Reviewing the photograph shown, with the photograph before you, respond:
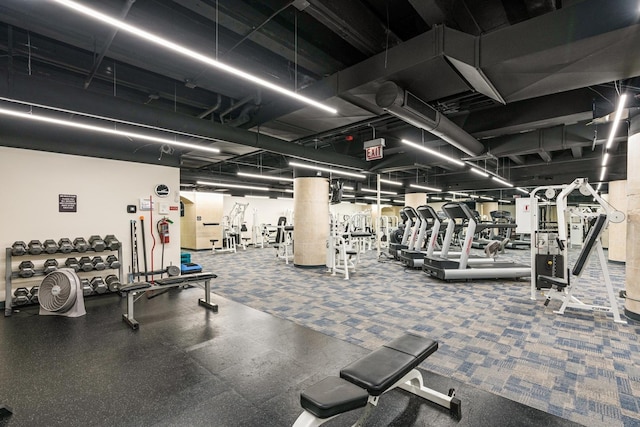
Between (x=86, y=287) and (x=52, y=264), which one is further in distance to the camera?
(x=86, y=287)

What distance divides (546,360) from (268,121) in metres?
5.17

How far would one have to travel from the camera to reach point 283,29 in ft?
12.4

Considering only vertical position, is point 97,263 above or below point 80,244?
below

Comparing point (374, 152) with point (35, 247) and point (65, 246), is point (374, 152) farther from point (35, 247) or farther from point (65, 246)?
point (35, 247)

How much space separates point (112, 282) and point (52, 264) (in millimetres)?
889

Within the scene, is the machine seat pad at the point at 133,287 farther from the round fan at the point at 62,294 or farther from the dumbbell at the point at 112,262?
the dumbbell at the point at 112,262

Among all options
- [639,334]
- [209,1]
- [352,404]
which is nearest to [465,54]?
[209,1]

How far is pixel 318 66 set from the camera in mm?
4426

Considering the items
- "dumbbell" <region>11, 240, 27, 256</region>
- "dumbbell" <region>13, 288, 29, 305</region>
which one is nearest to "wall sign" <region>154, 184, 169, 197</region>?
"dumbbell" <region>11, 240, 27, 256</region>

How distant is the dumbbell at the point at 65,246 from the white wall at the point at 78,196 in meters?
0.24

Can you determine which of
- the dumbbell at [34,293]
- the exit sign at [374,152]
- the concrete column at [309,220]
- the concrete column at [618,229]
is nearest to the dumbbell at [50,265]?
the dumbbell at [34,293]

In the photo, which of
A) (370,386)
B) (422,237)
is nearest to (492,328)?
(370,386)

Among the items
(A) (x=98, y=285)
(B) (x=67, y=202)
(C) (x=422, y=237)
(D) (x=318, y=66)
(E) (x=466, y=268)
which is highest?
(D) (x=318, y=66)

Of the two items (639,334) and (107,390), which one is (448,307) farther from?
(107,390)
